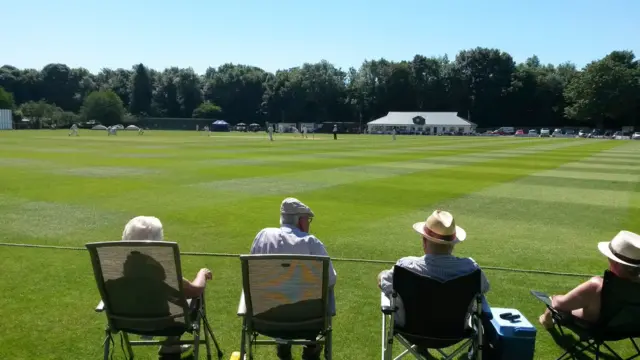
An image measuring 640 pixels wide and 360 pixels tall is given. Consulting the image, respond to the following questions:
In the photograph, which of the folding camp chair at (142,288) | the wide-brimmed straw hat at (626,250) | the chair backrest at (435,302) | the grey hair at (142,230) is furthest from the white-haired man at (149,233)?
the wide-brimmed straw hat at (626,250)

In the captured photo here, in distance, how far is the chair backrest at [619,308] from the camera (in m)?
3.90

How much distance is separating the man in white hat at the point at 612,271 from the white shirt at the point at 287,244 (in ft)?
6.71

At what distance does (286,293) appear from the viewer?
3834 millimetres

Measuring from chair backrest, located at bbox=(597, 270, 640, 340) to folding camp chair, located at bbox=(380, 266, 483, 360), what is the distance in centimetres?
100

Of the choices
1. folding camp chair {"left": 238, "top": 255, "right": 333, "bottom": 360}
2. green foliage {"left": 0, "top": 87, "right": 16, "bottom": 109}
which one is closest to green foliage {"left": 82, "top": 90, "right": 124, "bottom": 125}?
green foliage {"left": 0, "top": 87, "right": 16, "bottom": 109}

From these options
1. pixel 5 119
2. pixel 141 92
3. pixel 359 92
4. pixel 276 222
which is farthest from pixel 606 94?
pixel 5 119

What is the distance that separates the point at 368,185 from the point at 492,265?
8599 mm

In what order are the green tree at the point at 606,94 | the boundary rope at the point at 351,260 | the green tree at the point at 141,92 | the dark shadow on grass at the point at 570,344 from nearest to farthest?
the dark shadow on grass at the point at 570,344 → the boundary rope at the point at 351,260 → the green tree at the point at 606,94 → the green tree at the point at 141,92

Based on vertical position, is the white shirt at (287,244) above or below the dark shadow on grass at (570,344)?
above

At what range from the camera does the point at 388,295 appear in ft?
13.8

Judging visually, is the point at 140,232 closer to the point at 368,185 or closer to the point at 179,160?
the point at 368,185

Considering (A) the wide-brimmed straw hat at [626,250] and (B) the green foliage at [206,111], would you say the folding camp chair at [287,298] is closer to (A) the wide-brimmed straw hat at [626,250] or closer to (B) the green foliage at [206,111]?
(A) the wide-brimmed straw hat at [626,250]

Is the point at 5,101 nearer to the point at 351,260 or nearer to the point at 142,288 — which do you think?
the point at 351,260

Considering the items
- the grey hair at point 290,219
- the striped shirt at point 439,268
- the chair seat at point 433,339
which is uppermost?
the grey hair at point 290,219
